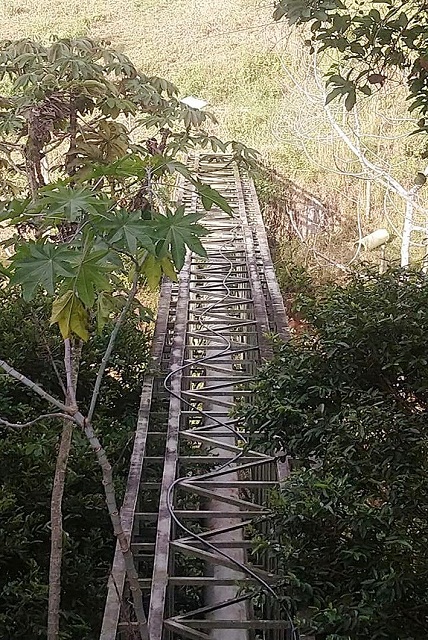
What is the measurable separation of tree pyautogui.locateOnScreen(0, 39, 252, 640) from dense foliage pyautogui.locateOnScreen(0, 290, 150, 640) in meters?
0.59

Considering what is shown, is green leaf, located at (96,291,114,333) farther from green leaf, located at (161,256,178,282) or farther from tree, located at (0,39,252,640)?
green leaf, located at (161,256,178,282)

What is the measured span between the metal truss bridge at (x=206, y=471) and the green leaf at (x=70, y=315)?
26.0 inches

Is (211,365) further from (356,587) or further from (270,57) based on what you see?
(270,57)

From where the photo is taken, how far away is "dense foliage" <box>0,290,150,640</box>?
9.05 ft

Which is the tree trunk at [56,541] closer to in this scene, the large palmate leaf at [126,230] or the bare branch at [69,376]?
the bare branch at [69,376]

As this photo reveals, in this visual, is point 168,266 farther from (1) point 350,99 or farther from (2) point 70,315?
(1) point 350,99

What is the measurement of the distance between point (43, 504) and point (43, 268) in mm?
2081

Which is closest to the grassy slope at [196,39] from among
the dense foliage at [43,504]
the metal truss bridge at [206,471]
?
the metal truss bridge at [206,471]

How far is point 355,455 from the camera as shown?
1645 millimetres

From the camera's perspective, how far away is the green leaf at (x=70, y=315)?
1.48 m

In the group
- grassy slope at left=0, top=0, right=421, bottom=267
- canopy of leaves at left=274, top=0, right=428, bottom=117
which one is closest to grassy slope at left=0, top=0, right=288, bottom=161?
grassy slope at left=0, top=0, right=421, bottom=267

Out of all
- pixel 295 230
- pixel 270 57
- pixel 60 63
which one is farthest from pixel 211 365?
pixel 270 57

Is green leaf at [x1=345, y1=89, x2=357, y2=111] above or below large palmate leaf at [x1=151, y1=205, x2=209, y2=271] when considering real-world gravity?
above

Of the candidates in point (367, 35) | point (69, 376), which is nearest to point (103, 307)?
point (69, 376)
